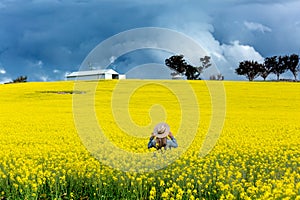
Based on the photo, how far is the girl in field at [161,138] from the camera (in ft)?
40.7

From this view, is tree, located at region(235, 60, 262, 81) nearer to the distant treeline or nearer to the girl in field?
the distant treeline

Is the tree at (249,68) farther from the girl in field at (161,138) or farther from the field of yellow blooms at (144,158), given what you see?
the girl in field at (161,138)

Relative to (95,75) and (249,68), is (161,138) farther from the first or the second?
(249,68)

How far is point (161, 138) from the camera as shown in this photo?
1262 centimetres

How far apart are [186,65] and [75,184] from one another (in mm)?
70646

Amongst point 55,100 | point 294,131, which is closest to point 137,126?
point 294,131

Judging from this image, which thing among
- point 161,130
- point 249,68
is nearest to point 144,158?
point 161,130

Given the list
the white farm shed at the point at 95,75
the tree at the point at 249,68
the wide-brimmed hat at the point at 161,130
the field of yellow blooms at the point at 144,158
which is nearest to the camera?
the field of yellow blooms at the point at 144,158

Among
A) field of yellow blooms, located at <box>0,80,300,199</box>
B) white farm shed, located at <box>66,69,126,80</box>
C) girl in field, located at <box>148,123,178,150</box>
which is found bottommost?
field of yellow blooms, located at <box>0,80,300,199</box>

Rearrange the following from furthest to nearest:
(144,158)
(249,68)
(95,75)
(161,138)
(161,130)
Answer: (249,68) → (95,75) → (161,138) → (161,130) → (144,158)

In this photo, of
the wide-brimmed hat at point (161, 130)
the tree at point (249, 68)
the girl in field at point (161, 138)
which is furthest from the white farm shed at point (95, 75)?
the wide-brimmed hat at point (161, 130)

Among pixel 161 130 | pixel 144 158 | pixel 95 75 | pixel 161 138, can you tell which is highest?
pixel 95 75

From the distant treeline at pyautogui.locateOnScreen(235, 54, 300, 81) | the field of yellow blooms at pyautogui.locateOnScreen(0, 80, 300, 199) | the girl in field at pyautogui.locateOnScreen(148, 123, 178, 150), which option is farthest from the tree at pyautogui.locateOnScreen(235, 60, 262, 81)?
the girl in field at pyautogui.locateOnScreen(148, 123, 178, 150)

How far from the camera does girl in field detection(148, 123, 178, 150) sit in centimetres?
1239
